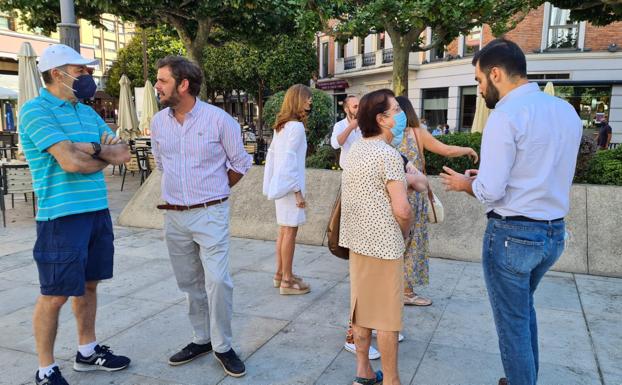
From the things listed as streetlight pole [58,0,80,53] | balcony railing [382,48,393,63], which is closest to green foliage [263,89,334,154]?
streetlight pole [58,0,80,53]

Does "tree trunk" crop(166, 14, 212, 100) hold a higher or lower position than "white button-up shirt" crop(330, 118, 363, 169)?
higher

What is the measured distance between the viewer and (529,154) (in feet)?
7.40

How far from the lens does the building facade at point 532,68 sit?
19859 millimetres

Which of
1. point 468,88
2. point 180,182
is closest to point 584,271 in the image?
point 180,182

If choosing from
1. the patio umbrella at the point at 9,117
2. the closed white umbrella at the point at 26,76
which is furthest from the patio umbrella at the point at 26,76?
the patio umbrella at the point at 9,117

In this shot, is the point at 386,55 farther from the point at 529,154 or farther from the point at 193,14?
the point at 529,154

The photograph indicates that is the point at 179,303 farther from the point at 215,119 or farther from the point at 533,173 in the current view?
the point at 533,173

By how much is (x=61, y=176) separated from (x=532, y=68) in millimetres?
22924

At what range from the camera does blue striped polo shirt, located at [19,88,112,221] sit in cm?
264

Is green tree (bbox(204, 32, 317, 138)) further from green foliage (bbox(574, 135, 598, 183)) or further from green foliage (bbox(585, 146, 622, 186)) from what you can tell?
green foliage (bbox(585, 146, 622, 186))

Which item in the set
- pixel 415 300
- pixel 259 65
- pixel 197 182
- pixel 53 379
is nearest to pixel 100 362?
pixel 53 379

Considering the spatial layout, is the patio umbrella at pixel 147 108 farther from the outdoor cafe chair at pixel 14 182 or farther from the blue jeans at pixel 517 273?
the blue jeans at pixel 517 273

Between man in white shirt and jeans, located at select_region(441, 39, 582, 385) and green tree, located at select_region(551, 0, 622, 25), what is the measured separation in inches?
258

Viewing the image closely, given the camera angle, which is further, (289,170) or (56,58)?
(289,170)
